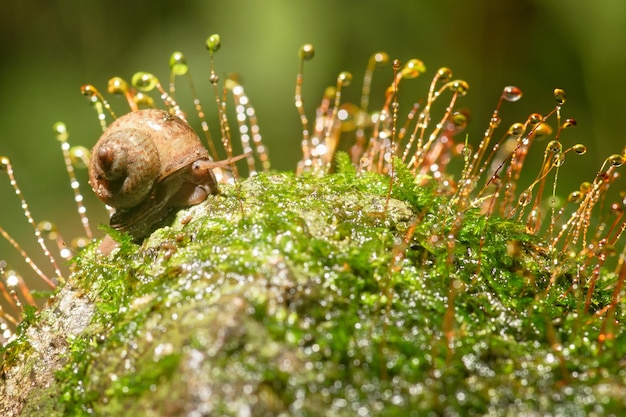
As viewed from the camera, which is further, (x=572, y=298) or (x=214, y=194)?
(x=214, y=194)

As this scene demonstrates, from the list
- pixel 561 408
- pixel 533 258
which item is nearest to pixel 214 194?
pixel 533 258

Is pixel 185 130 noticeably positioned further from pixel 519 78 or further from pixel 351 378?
pixel 519 78

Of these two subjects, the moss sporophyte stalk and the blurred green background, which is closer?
the moss sporophyte stalk

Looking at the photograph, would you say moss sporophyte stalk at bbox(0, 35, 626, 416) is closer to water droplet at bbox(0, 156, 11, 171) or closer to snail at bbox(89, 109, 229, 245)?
snail at bbox(89, 109, 229, 245)

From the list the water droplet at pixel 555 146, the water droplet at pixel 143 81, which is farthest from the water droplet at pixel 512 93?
the water droplet at pixel 143 81

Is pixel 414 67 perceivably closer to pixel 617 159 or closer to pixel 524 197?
pixel 524 197

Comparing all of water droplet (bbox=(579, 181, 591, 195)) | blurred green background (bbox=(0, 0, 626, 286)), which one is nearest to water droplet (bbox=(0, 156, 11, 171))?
water droplet (bbox=(579, 181, 591, 195))

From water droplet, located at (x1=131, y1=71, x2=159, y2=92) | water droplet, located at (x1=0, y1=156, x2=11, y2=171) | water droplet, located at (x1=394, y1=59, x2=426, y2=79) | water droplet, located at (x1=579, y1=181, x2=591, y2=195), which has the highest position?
water droplet, located at (x1=131, y1=71, x2=159, y2=92)
